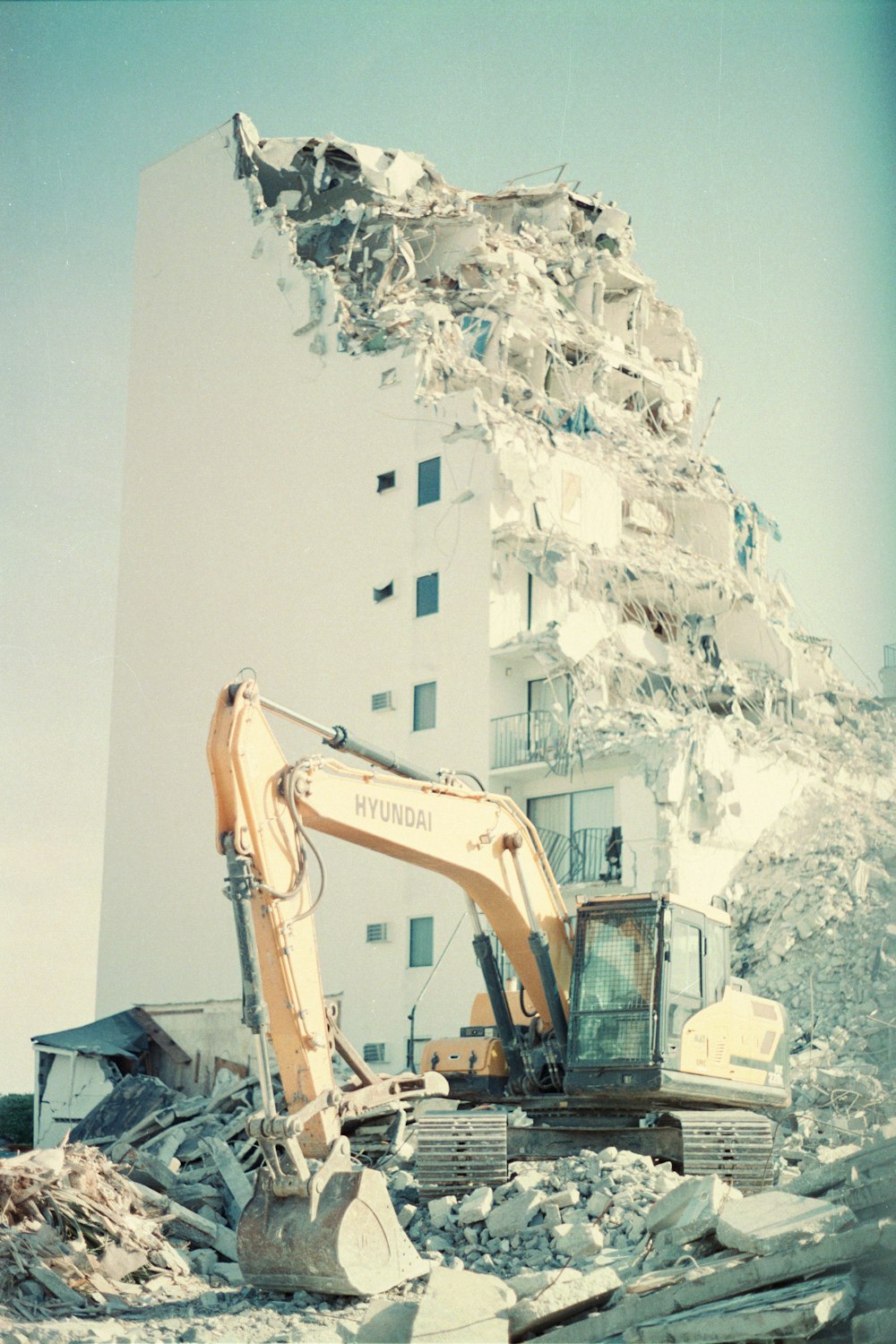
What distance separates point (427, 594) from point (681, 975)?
16.9 meters

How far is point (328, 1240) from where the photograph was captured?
11031 mm

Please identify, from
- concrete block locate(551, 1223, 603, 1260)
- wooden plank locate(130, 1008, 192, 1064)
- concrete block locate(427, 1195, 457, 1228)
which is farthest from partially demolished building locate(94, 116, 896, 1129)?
concrete block locate(551, 1223, 603, 1260)

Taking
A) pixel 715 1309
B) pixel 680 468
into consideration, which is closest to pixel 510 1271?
pixel 715 1309

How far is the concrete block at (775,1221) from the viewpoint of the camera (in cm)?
988

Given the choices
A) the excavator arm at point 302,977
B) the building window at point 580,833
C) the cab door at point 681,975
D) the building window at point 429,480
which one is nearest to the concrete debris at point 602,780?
the building window at point 580,833

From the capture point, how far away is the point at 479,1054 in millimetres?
15961

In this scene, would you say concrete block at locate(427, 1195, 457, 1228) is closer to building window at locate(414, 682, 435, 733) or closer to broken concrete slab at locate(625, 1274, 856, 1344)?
broken concrete slab at locate(625, 1274, 856, 1344)

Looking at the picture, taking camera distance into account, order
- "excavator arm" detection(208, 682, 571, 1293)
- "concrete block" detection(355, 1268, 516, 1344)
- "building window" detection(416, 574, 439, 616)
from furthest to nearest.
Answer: "building window" detection(416, 574, 439, 616) → "excavator arm" detection(208, 682, 571, 1293) → "concrete block" detection(355, 1268, 516, 1344)

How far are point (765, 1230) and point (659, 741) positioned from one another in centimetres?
1745

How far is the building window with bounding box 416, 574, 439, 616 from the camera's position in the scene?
30.6 m

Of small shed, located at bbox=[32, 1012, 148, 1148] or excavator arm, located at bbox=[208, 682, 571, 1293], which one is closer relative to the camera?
excavator arm, located at bbox=[208, 682, 571, 1293]

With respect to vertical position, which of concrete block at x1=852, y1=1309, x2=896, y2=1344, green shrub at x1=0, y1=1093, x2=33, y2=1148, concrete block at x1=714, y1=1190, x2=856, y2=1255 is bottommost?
green shrub at x1=0, y1=1093, x2=33, y2=1148

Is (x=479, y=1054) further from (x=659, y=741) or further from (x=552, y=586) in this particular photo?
(x=552, y=586)

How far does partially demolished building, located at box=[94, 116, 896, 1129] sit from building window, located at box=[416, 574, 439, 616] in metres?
0.05
